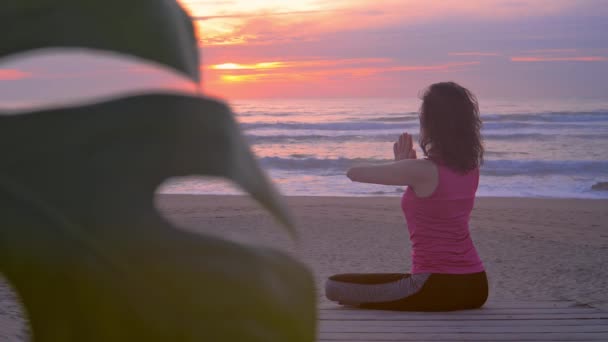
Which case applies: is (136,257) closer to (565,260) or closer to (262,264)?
(262,264)

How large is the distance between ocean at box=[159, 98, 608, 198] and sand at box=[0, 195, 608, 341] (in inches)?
62.6

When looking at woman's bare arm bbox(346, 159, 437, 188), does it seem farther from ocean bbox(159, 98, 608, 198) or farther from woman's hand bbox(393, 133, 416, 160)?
ocean bbox(159, 98, 608, 198)

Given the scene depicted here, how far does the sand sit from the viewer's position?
7613mm

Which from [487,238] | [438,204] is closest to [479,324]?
[438,204]

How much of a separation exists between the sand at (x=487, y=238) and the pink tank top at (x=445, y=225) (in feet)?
5.48

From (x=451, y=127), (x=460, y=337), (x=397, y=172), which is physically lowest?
(x=460, y=337)

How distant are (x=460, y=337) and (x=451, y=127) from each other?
130cm

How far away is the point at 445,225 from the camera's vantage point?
4219mm

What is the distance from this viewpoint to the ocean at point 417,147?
15.9 meters

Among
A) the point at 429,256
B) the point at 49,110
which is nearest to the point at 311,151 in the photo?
the point at 429,256

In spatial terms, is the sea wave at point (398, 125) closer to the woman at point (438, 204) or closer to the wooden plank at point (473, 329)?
the woman at point (438, 204)

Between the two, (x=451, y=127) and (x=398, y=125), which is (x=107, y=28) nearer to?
(x=451, y=127)

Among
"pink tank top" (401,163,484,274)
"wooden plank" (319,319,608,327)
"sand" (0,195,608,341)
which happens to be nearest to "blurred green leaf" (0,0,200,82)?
"wooden plank" (319,319,608,327)

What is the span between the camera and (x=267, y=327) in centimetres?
17
